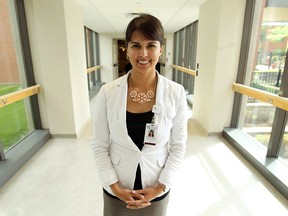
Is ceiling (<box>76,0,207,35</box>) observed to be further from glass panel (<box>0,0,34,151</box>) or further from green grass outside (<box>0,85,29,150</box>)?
green grass outside (<box>0,85,29,150</box>)

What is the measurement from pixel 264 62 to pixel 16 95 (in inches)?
139

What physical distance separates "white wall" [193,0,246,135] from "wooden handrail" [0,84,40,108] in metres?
2.87

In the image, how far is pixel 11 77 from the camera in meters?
2.90

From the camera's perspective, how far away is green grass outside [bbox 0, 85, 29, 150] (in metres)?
2.71

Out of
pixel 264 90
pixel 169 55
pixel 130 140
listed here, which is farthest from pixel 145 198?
pixel 169 55

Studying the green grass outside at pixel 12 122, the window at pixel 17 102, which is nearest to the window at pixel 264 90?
the window at pixel 17 102

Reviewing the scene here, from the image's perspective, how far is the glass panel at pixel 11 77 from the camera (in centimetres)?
272

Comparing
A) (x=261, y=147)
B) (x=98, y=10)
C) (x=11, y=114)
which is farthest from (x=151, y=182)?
(x=98, y=10)

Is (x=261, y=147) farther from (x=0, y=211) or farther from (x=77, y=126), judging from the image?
(x=0, y=211)

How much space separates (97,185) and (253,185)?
5.77 ft

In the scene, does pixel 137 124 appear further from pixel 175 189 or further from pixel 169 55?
pixel 169 55

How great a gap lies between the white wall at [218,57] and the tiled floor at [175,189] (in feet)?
2.64

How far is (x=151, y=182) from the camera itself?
1084 mm

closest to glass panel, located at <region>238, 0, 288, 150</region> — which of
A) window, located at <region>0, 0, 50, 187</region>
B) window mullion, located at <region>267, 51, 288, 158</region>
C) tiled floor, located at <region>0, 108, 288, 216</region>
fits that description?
window mullion, located at <region>267, 51, 288, 158</region>
